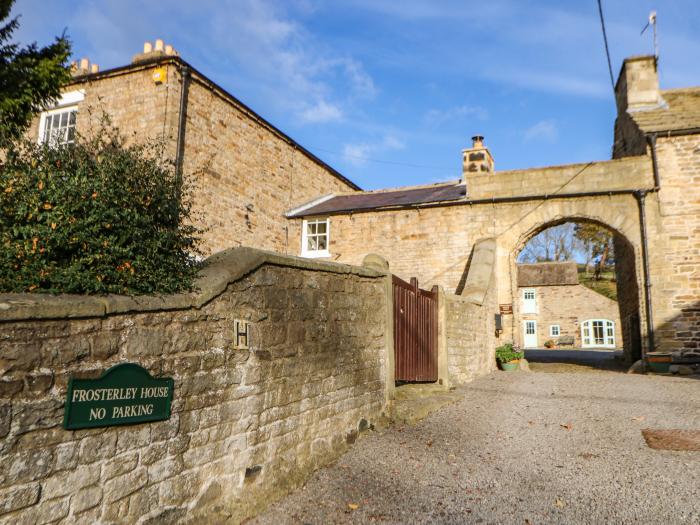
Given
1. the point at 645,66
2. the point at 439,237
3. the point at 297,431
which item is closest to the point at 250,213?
the point at 439,237

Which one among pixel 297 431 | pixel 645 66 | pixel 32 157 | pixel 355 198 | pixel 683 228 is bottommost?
pixel 297 431

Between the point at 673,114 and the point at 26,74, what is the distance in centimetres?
1510

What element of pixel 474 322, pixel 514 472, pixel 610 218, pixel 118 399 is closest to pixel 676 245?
pixel 610 218

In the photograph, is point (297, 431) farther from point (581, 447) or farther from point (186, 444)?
point (581, 447)

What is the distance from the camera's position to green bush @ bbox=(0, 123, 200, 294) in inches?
113

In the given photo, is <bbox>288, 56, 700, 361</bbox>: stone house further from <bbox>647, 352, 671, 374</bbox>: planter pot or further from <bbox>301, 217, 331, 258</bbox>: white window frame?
<bbox>647, 352, 671, 374</bbox>: planter pot

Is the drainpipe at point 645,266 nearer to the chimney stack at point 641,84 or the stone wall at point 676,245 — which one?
the stone wall at point 676,245

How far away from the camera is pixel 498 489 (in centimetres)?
445

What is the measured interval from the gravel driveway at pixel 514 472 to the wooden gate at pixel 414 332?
2.54 ft

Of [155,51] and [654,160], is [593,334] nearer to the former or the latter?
[654,160]

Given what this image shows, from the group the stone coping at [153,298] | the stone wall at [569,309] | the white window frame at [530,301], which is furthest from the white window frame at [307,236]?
the white window frame at [530,301]

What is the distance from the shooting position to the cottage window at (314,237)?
17.2 m

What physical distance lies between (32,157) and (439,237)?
1306cm

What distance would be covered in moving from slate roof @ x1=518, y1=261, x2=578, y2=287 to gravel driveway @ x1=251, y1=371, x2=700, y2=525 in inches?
1101
